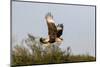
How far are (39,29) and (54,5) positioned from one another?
0.34 metres

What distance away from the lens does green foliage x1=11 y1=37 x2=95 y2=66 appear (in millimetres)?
2447

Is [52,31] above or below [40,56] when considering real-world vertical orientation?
above

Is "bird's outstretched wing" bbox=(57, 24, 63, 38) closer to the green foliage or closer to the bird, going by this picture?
the bird

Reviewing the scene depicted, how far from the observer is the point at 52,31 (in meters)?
2.59

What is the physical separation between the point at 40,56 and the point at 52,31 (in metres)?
0.32

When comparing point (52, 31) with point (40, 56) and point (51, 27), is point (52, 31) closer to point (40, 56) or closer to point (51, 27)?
point (51, 27)

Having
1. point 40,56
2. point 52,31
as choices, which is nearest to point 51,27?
point 52,31

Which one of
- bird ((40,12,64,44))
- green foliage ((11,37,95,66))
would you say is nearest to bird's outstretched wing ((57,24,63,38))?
bird ((40,12,64,44))

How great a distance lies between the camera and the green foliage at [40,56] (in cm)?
245

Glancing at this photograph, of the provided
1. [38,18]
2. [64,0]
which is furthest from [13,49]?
[64,0]

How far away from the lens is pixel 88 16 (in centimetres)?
278

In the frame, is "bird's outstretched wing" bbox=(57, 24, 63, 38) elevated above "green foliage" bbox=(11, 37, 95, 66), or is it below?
above

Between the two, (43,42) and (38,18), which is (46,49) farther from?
(38,18)

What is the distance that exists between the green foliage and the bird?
0.27ft
